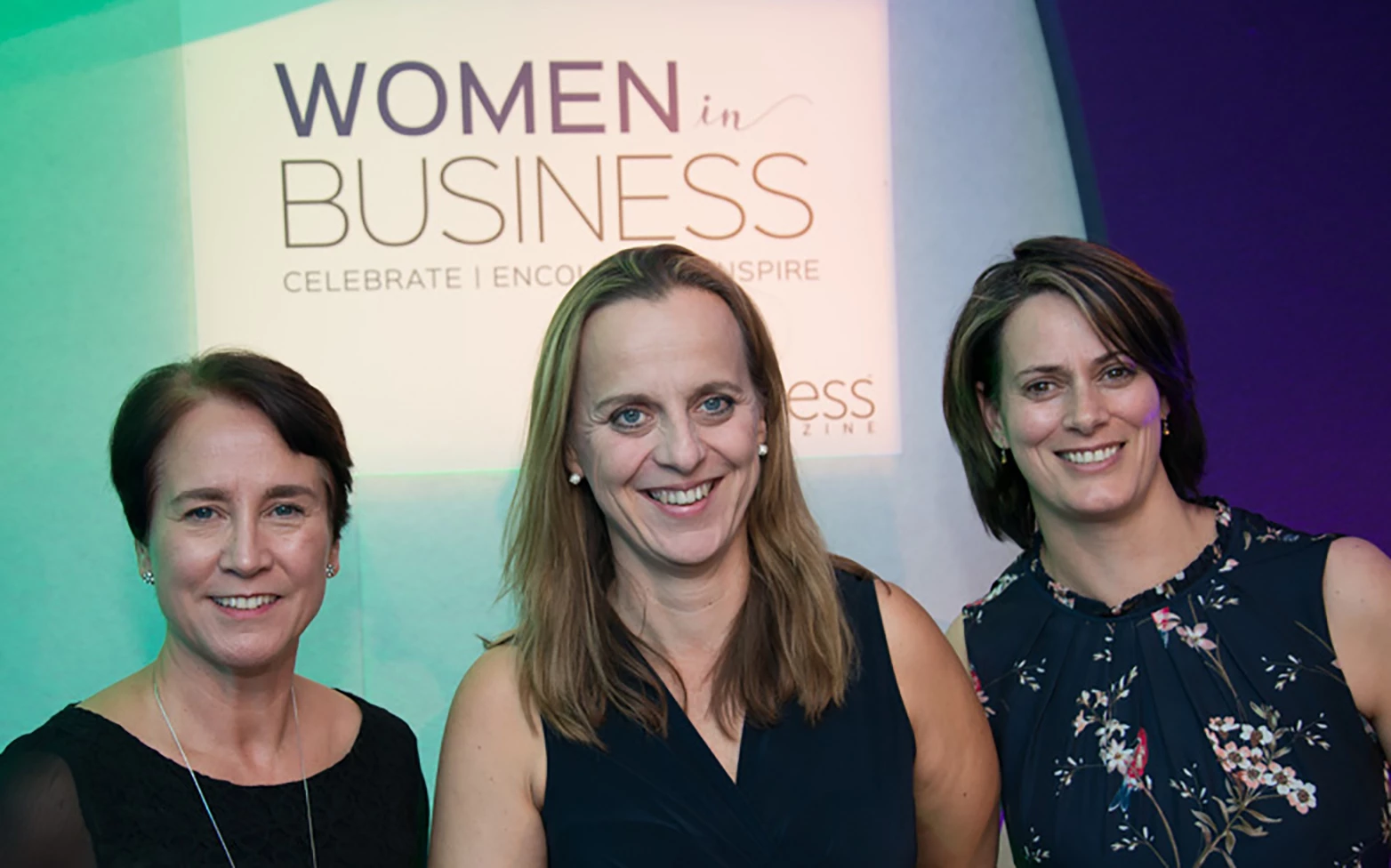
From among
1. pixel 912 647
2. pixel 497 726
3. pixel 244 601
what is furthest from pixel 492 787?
pixel 912 647

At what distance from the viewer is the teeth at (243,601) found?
A: 208 cm

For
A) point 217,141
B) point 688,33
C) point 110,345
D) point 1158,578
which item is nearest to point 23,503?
point 110,345

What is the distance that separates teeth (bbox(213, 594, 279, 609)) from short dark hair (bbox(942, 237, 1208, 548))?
54.5 inches

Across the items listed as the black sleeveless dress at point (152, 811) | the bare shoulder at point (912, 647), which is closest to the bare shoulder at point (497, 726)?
the black sleeveless dress at point (152, 811)

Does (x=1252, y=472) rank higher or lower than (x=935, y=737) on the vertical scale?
higher

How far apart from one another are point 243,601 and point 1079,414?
1.50 meters

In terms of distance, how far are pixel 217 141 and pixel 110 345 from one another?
2.24 feet

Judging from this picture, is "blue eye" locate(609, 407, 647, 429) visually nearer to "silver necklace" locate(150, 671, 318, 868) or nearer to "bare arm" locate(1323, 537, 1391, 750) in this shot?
"silver necklace" locate(150, 671, 318, 868)

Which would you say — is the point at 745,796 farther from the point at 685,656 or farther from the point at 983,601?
the point at 983,601

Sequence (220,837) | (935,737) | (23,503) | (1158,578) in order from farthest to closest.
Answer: (23,503) → (1158,578) → (935,737) → (220,837)

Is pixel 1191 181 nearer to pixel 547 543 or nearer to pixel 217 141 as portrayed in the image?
pixel 547 543

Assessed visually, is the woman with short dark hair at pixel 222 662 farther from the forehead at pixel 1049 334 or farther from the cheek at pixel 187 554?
the forehead at pixel 1049 334

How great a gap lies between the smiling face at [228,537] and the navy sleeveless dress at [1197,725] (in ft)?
4.34

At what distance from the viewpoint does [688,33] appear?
3.90m
